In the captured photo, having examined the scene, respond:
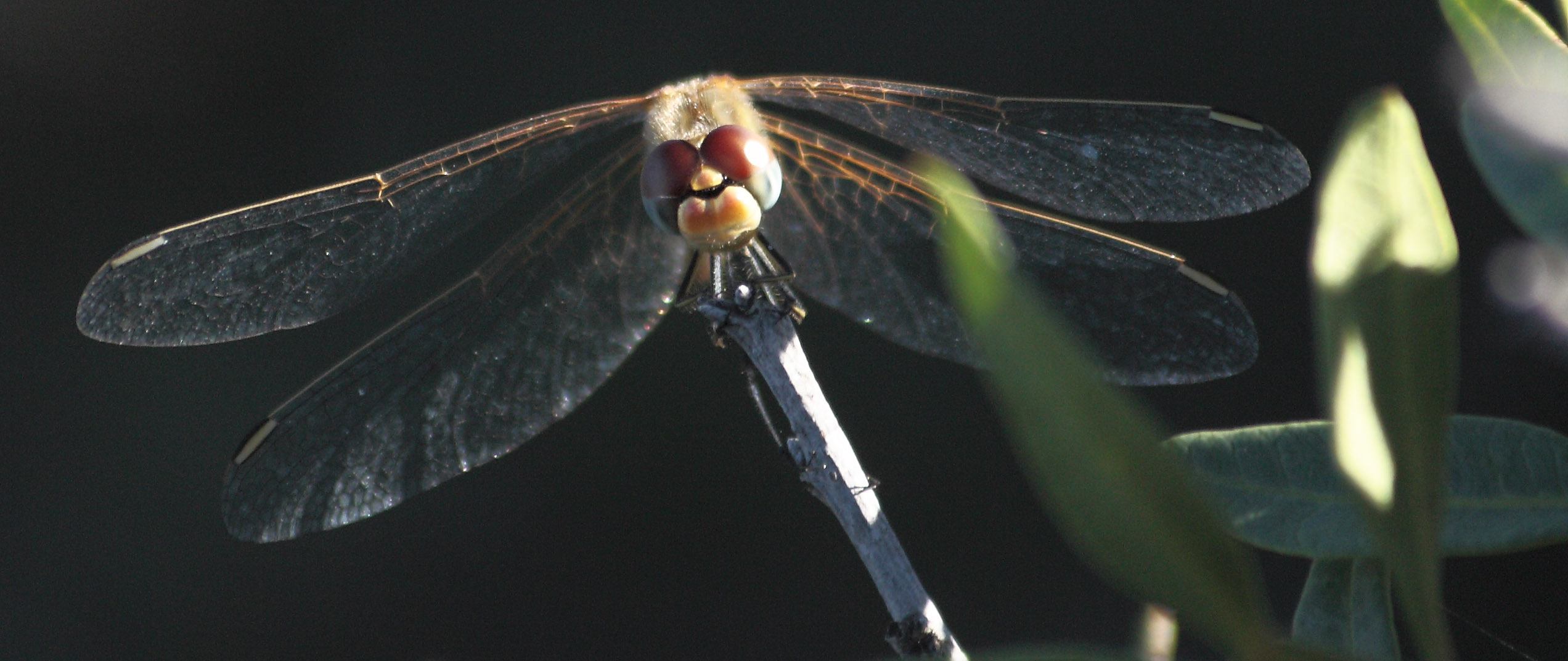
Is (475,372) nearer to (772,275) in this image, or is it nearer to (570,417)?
(772,275)

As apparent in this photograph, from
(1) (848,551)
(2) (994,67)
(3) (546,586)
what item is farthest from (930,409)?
(3) (546,586)

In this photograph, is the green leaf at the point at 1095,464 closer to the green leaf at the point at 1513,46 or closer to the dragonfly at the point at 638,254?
the green leaf at the point at 1513,46

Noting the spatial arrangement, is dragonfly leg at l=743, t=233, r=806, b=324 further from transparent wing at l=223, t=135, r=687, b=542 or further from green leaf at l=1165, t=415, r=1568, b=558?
green leaf at l=1165, t=415, r=1568, b=558

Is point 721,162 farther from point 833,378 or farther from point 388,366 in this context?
point 833,378

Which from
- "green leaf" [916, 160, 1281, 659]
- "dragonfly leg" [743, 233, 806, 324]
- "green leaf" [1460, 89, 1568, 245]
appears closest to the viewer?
"green leaf" [916, 160, 1281, 659]

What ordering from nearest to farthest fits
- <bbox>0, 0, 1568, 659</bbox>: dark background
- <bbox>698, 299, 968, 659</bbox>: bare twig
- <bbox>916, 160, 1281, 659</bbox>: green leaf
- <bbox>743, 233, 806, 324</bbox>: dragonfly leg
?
<bbox>916, 160, 1281, 659</bbox>: green leaf → <bbox>698, 299, 968, 659</bbox>: bare twig → <bbox>743, 233, 806, 324</bbox>: dragonfly leg → <bbox>0, 0, 1568, 659</bbox>: dark background

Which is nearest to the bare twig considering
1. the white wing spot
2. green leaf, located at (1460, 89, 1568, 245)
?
green leaf, located at (1460, 89, 1568, 245)

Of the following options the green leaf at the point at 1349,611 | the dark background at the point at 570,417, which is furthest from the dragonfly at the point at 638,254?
the dark background at the point at 570,417
